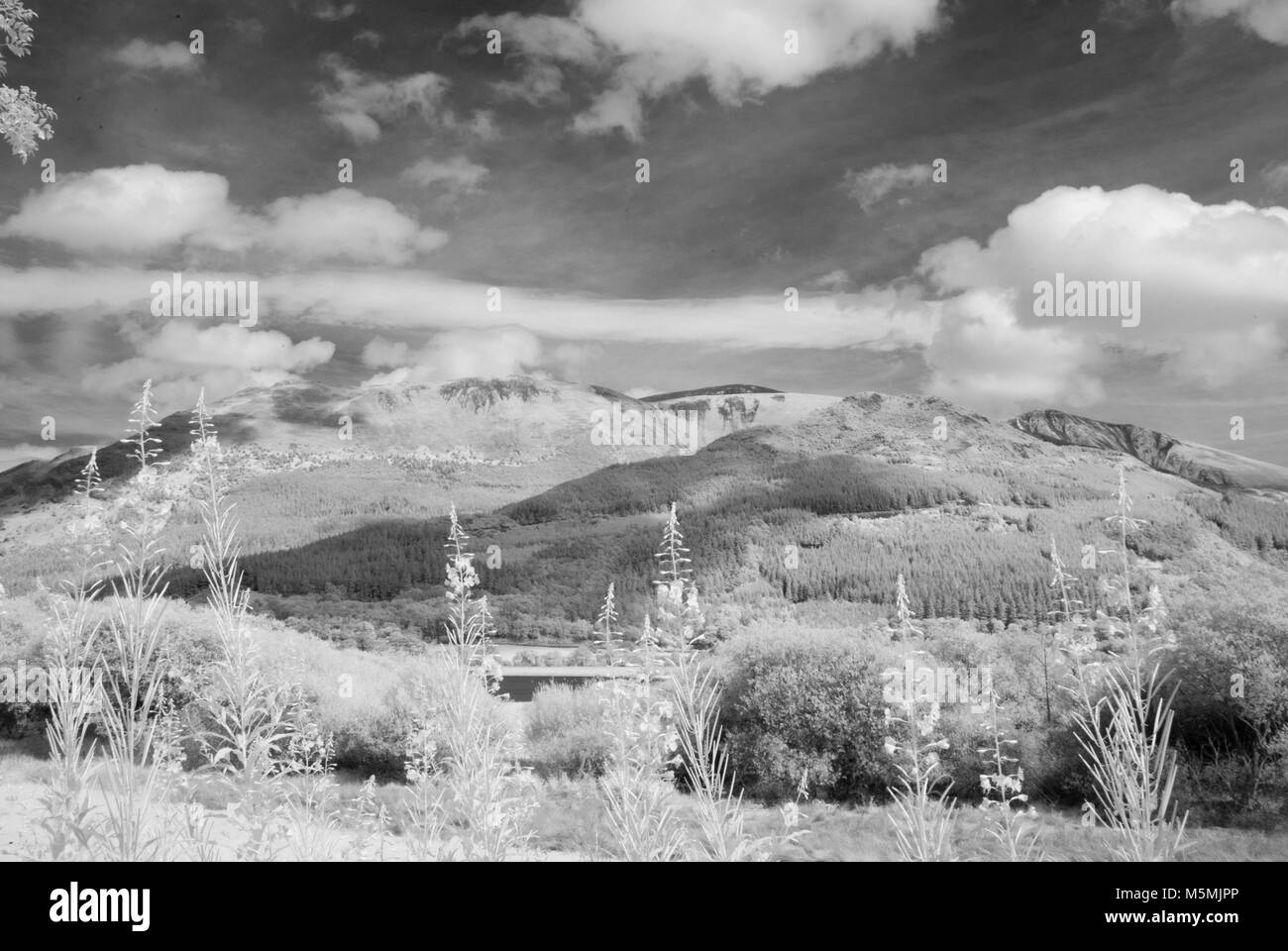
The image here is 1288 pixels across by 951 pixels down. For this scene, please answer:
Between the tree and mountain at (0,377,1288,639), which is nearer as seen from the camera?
the tree

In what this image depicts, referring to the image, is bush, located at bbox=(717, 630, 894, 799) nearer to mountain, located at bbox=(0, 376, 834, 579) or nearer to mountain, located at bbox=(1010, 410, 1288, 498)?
mountain, located at bbox=(0, 376, 834, 579)

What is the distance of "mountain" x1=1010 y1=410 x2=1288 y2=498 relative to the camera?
1018 cm

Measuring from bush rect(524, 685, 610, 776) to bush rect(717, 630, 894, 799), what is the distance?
70.6 inches

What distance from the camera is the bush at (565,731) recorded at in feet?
34.2

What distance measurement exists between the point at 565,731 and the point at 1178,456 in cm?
884

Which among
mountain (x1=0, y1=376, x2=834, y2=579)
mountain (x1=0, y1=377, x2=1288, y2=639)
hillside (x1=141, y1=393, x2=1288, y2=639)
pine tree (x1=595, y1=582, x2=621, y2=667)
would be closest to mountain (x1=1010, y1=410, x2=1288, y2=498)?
mountain (x1=0, y1=377, x2=1288, y2=639)

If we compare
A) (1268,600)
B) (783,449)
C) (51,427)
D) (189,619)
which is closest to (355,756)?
(189,619)

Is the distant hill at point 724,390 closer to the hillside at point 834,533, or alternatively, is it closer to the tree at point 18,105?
the hillside at point 834,533

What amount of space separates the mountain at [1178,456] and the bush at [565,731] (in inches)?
296

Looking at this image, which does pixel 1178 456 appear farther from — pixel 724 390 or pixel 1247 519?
pixel 724 390

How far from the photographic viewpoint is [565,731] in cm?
1056

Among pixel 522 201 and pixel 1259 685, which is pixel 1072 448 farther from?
pixel 522 201

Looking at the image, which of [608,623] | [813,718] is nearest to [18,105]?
[608,623]

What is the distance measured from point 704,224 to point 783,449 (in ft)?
11.6
